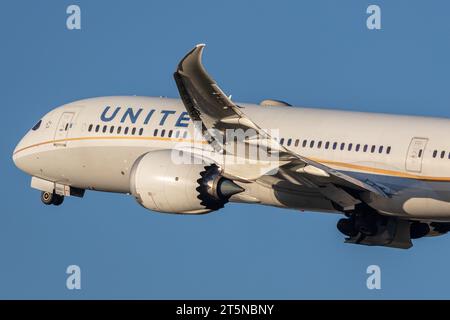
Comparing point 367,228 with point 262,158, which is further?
point 367,228

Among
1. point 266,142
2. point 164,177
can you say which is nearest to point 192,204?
point 164,177

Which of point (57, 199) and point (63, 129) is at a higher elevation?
point (63, 129)

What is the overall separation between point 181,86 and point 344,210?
779cm

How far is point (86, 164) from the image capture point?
2061 inches

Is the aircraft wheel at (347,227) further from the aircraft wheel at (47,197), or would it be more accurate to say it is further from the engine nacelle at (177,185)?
the aircraft wheel at (47,197)

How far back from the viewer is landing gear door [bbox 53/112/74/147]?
174 feet

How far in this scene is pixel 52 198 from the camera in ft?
180

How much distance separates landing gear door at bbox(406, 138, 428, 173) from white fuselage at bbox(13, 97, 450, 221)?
0.03 metres

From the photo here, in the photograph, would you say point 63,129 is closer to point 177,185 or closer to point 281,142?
point 177,185

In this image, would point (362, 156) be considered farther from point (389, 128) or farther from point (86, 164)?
point (86, 164)

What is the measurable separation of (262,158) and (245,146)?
62 centimetres

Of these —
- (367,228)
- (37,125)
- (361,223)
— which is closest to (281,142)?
(361,223)

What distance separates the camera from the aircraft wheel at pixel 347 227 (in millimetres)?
47562

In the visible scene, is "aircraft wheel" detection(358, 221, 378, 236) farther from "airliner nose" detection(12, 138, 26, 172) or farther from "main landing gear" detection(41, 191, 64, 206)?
"airliner nose" detection(12, 138, 26, 172)
